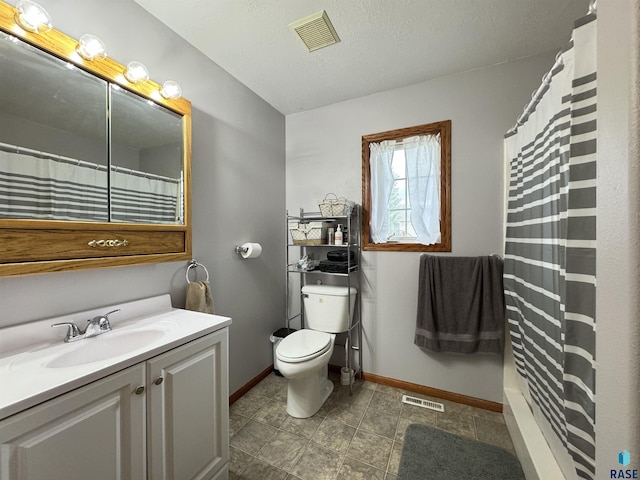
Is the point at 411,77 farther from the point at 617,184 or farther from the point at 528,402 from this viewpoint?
the point at 528,402

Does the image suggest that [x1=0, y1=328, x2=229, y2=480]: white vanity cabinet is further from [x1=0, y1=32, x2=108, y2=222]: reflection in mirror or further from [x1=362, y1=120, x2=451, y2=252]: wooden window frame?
[x1=362, y1=120, x2=451, y2=252]: wooden window frame

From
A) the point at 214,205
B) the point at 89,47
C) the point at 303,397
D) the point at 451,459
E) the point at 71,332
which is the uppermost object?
the point at 89,47

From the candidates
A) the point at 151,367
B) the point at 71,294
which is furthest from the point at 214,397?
the point at 71,294

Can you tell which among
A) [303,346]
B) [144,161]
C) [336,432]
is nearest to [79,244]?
[144,161]

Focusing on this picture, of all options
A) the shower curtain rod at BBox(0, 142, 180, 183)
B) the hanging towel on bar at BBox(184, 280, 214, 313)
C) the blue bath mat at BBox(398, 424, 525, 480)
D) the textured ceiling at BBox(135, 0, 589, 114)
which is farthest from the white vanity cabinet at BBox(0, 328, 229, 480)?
the textured ceiling at BBox(135, 0, 589, 114)

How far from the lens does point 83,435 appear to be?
748 mm

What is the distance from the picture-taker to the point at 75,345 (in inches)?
39.3

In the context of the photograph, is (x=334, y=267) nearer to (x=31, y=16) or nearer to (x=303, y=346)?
(x=303, y=346)

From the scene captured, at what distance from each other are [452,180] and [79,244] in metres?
2.24

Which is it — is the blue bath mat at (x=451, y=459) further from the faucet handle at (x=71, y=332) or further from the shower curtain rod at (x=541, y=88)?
the shower curtain rod at (x=541, y=88)

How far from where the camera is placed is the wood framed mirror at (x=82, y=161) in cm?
92

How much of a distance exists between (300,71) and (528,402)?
2704 mm

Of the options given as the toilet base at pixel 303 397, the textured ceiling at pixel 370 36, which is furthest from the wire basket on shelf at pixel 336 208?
the toilet base at pixel 303 397

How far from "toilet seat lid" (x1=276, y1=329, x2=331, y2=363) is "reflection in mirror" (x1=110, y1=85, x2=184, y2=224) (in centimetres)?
106
